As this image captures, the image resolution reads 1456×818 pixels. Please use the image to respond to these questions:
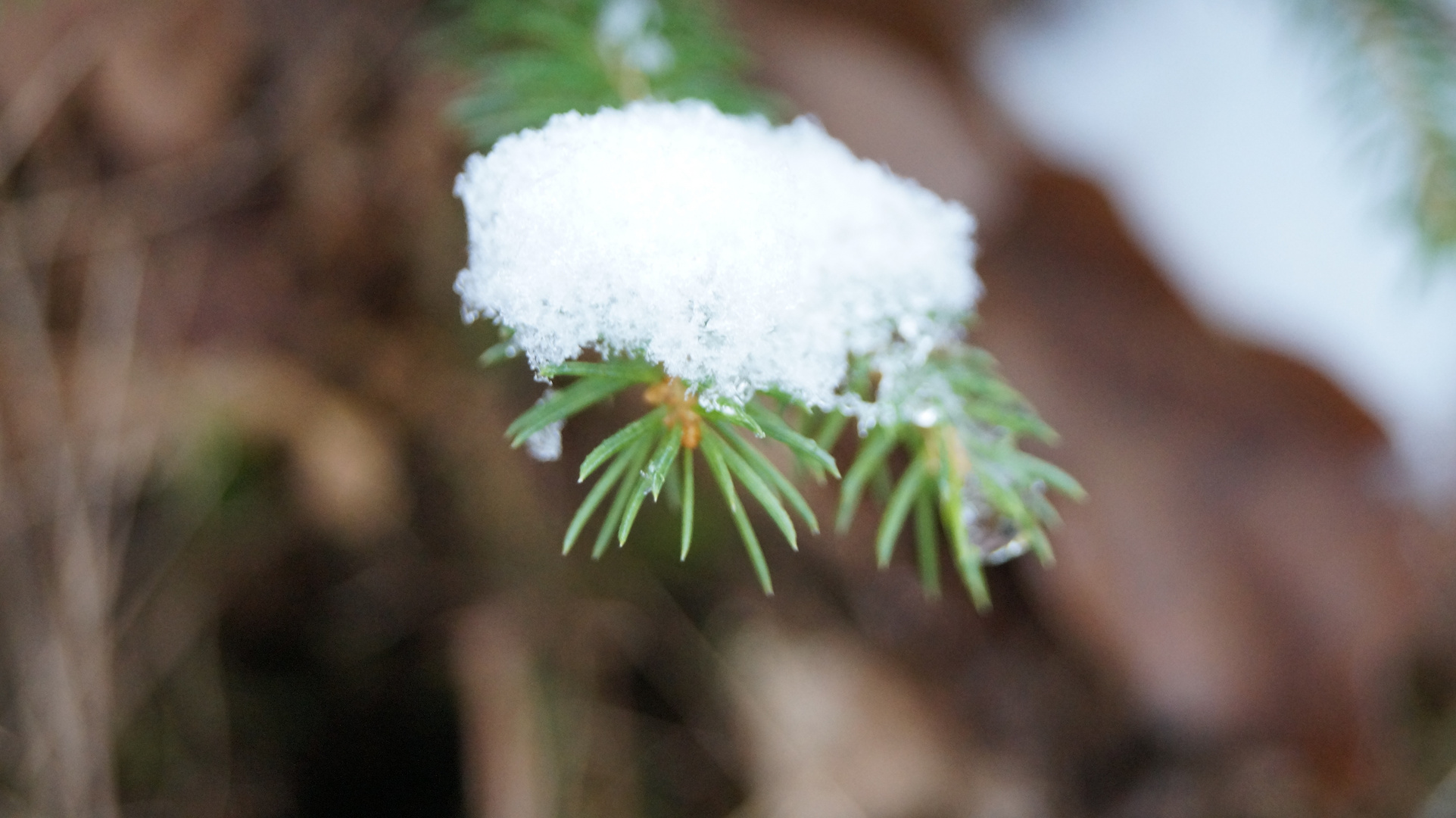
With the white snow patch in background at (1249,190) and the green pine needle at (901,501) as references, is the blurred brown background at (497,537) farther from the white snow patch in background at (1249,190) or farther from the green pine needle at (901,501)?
the green pine needle at (901,501)

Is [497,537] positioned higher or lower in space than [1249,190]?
lower

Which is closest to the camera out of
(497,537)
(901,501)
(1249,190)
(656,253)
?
(656,253)

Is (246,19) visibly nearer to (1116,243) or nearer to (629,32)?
(629,32)

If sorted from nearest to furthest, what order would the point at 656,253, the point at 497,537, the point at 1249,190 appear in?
the point at 656,253 → the point at 1249,190 → the point at 497,537

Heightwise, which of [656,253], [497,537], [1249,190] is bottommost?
[497,537]

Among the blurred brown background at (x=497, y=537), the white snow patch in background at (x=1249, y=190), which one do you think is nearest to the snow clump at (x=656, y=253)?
the blurred brown background at (x=497, y=537)

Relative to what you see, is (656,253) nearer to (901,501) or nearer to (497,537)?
(901,501)

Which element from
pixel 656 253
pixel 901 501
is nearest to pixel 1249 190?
pixel 901 501

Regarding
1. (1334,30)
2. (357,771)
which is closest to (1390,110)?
(1334,30)
